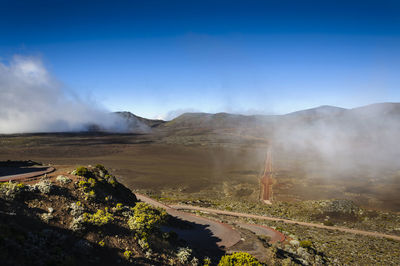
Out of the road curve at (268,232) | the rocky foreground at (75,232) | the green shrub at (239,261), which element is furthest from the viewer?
the road curve at (268,232)

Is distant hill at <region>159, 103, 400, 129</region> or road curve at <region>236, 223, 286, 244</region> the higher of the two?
distant hill at <region>159, 103, 400, 129</region>

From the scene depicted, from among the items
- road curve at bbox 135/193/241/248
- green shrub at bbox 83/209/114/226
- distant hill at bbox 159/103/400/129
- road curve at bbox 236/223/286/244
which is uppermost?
distant hill at bbox 159/103/400/129

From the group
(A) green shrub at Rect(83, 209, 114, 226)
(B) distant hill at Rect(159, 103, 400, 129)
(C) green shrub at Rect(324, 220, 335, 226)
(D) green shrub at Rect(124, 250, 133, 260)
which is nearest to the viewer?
(D) green shrub at Rect(124, 250, 133, 260)

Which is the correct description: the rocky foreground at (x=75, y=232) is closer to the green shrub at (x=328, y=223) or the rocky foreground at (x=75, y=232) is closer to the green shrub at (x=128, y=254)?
the green shrub at (x=128, y=254)

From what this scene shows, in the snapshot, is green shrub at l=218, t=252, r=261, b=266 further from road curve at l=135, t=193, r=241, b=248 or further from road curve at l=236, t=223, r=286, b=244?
road curve at l=236, t=223, r=286, b=244

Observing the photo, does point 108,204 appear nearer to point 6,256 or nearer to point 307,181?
point 6,256

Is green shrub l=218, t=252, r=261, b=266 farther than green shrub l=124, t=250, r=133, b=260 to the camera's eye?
Yes

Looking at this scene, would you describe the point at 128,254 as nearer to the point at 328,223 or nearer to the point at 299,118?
the point at 328,223

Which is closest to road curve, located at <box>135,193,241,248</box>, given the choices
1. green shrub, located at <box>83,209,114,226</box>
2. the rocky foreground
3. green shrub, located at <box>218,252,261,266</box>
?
the rocky foreground

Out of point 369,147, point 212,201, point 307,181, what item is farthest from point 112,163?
point 369,147

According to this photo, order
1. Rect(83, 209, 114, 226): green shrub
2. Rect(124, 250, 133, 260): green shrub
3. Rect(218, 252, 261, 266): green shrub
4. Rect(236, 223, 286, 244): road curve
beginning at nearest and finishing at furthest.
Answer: Rect(124, 250, 133, 260): green shrub → Rect(83, 209, 114, 226): green shrub → Rect(218, 252, 261, 266): green shrub → Rect(236, 223, 286, 244): road curve

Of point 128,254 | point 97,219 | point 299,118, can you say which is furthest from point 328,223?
point 299,118

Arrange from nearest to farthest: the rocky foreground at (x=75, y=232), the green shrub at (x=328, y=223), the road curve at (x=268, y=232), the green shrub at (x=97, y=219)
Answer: the rocky foreground at (x=75, y=232) → the green shrub at (x=97, y=219) → the road curve at (x=268, y=232) → the green shrub at (x=328, y=223)

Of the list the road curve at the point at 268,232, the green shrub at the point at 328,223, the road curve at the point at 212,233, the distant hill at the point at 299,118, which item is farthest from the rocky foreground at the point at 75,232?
the distant hill at the point at 299,118
